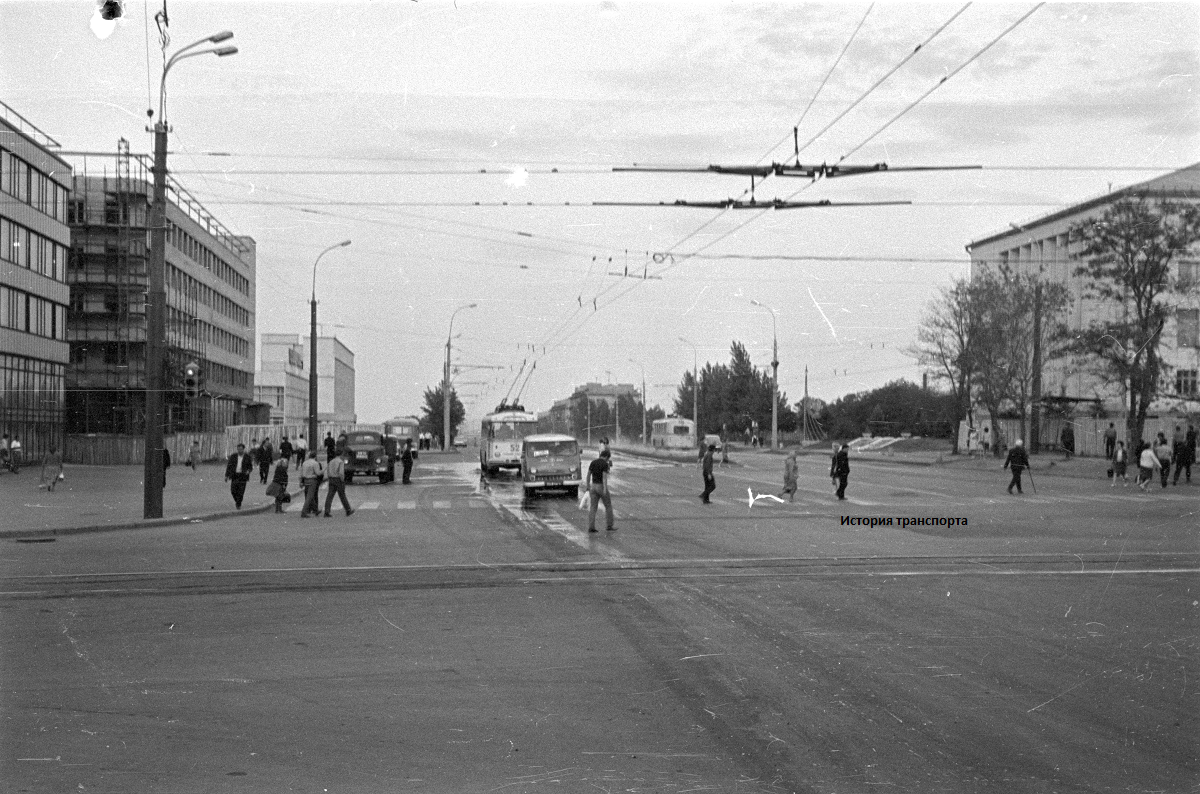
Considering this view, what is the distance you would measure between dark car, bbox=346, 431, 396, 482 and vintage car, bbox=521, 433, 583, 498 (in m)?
10.5

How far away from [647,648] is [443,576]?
232 inches

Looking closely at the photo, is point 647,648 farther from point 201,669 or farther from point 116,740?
point 116,740

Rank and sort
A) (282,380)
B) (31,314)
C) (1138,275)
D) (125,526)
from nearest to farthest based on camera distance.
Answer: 1. (125,526)
2. (1138,275)
3. (31,314)
4. (282,380)

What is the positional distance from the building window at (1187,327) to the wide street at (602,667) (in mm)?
33258

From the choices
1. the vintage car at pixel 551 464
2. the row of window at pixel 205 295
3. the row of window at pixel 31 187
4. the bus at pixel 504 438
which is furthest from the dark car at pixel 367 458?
the row of window at pixel 205 295

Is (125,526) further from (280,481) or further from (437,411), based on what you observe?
(437,411)

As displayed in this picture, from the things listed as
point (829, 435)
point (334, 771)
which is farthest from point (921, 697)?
point (829, 435)

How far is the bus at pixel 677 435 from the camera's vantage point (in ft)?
315

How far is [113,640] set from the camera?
34.8 ft

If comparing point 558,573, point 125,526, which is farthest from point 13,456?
point 558,573

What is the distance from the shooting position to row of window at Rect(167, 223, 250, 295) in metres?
77.2

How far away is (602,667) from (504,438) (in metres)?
41.1

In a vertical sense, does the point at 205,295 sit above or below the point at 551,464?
above

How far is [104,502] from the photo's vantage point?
3053cm
